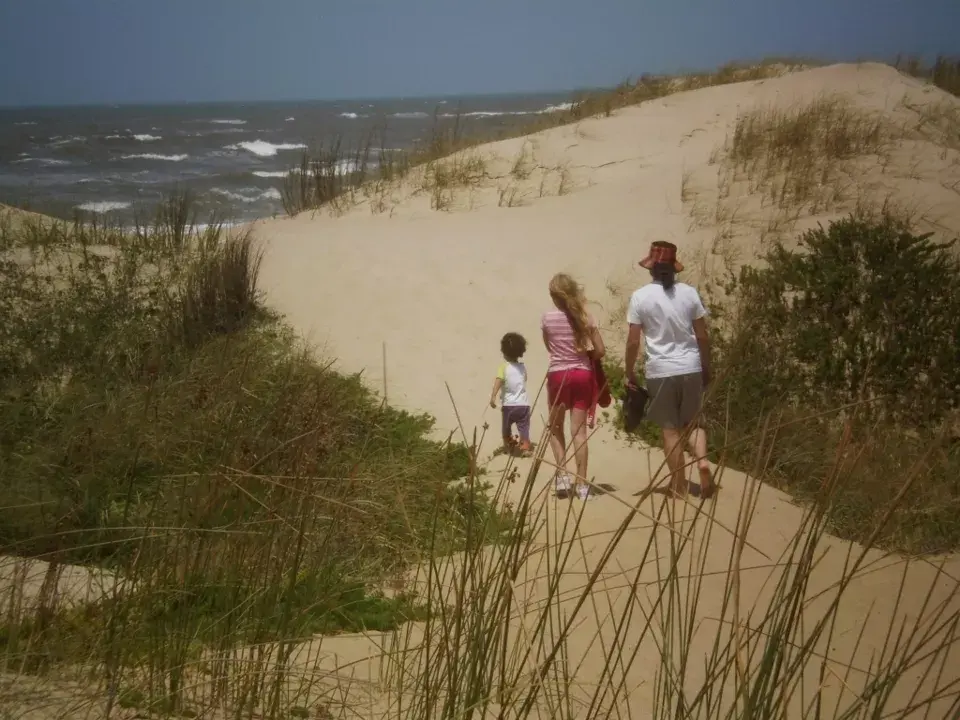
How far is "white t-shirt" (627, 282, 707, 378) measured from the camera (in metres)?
5.02

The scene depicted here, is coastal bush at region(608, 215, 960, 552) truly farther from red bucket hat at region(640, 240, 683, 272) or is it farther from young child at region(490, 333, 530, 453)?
red bucket hat at region(640, 240, 683, 272)

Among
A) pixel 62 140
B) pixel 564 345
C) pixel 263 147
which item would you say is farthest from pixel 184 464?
pixel 62 140

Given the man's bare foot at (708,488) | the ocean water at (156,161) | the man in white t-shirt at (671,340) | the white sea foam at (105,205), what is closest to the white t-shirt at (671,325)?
the man in white t-shirt at (671,340)

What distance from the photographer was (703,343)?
5051 millimetres

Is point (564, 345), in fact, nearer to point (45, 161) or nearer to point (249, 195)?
point (249, 195)

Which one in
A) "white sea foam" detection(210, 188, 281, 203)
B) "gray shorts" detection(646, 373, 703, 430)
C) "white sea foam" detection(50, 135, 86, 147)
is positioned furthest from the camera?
"white sea foam" detection(50, 135, 86, 147)

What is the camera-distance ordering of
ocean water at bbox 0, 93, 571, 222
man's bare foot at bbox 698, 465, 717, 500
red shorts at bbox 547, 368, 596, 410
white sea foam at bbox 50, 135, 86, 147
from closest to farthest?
1. man's bare foot at bbox 698, 465, 717, 500
2. red shorts at bbox 547, 368, 596, 410
3. ocean water at bbox 0, 93, 571, 222
4. white sea foam at bbox 50, 135, 86, 147

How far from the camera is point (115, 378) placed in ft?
21.1

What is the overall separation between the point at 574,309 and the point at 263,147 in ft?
115

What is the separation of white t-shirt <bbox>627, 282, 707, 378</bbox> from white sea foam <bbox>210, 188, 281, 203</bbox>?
18340 millimetres

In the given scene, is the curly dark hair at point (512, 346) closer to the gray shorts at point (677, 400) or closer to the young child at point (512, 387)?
the young child at point (512, 387)

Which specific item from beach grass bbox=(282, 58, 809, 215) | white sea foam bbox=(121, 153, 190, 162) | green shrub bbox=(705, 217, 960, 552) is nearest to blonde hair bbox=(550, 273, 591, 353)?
green shrub bbox=(705, 217, 960, 552)

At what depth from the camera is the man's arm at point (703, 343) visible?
16.6 ft

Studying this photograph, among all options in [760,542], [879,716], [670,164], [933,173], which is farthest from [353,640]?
[670,164]
